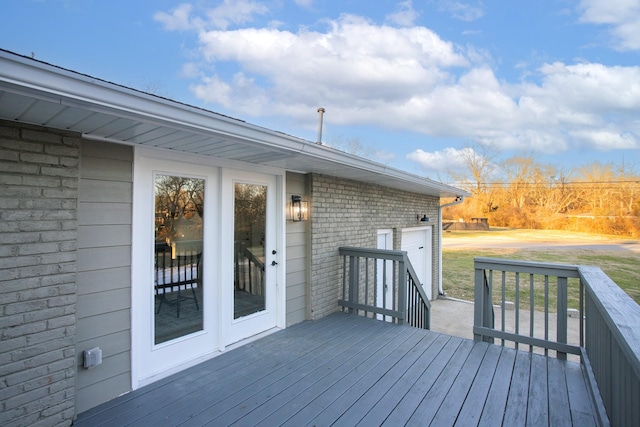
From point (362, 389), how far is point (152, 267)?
1980 mm

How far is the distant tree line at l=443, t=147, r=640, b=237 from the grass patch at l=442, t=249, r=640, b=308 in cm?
1523

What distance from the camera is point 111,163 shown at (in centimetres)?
246

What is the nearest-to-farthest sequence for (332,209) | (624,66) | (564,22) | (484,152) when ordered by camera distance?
(332,209) < (564,22) < (624,66) < (484,152)

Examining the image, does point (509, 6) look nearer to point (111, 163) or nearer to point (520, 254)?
point (111, 163)

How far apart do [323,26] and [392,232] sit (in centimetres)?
800

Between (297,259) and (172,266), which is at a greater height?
(172,266)

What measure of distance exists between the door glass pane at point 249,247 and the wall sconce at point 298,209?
370 mm

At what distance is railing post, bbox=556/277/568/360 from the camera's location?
318cm

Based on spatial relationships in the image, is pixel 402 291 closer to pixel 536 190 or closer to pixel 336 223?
pixel 336 223

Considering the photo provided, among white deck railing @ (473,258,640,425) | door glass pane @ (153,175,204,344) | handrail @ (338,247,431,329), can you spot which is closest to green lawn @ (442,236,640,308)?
handrail @ (338,247,431,329)

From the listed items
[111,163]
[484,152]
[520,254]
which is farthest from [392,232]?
[484,152]

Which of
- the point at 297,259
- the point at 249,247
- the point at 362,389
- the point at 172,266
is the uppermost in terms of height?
the point at 249,247

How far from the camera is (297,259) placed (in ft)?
13.8

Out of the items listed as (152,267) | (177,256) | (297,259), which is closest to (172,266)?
(177,256)
